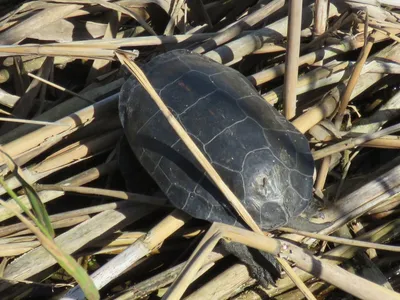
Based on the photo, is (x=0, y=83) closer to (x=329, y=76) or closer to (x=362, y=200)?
(x=329, y=76)

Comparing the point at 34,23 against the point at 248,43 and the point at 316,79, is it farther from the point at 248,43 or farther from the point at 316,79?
the point at 316,79

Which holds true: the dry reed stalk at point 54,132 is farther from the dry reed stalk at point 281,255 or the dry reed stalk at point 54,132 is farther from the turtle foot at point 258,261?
the dry reed stalk at point 281,255

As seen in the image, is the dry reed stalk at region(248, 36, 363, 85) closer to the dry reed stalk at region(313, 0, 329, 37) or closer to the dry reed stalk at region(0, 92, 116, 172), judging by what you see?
the dry reed stalk at region(313, 0, 329, 37)

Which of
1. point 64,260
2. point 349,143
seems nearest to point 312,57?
point 349,143

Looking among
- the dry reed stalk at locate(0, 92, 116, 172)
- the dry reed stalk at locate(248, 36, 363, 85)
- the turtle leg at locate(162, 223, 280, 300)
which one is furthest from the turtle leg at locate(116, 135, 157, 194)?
the turtle leg at locate(162, 223, 280, 300)

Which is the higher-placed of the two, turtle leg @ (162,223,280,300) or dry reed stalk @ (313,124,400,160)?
turtle leg @ (162,223,280,300)

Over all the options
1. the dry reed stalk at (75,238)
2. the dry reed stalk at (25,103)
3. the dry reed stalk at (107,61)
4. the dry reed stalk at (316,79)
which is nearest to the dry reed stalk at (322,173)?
the dry reed stalk at (316,79)
